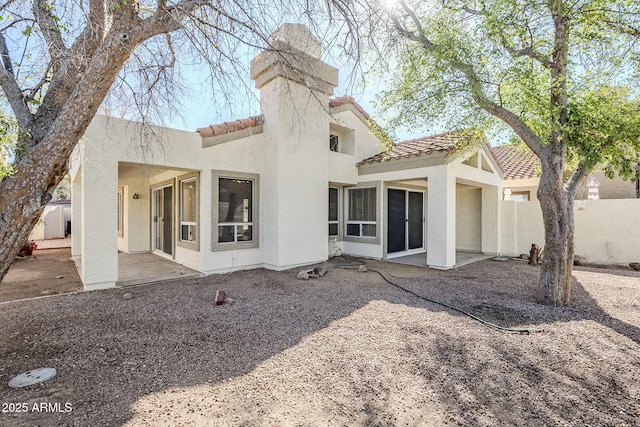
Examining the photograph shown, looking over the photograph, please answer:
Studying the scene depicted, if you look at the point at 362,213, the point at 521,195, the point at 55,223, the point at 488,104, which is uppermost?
the point at 488,104

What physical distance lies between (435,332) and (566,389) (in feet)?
5.45

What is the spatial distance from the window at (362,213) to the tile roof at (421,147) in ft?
3.98

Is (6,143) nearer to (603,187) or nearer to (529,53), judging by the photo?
(529,53)

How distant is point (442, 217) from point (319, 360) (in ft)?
22.3

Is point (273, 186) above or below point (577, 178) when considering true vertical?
above

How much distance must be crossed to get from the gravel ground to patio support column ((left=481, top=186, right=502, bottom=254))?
5935 millimetres


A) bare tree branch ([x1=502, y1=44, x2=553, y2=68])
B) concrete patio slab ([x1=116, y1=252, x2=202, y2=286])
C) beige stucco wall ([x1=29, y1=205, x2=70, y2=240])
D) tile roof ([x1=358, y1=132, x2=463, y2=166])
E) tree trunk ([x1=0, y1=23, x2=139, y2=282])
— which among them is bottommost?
concrete patio slab ([x1=116, y1=252, x2=202, y2=286])

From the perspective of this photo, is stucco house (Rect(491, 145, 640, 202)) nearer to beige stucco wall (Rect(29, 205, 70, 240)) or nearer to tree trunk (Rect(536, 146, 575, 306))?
tree trunk (Rect(536, 146, 575, 306))

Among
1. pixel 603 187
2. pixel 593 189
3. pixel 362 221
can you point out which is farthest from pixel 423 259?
pixel 603 187

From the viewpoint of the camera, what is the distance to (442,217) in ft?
29.6

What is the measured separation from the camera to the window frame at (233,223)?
827cm

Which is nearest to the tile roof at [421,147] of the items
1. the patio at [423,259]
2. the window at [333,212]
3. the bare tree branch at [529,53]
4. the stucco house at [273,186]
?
the stucco house at [273,186]

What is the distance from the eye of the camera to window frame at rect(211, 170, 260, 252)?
27.1 feet

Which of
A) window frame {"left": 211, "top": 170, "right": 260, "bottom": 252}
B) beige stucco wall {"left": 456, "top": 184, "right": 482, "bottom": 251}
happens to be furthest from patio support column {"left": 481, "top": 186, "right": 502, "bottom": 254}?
window frame {"left": 211, "top": 170, "right": 260, "bottom": 252}
